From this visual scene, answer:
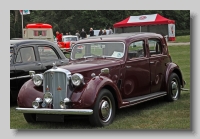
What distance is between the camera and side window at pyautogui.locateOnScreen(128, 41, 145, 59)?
750 centimetres

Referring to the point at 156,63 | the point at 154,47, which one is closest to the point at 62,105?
the point at 156,63

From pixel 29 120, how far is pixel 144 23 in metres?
9.45

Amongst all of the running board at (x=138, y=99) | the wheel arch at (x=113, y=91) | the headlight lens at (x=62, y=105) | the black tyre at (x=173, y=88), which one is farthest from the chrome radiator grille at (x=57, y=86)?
the black tyre at (x=173, y=88)

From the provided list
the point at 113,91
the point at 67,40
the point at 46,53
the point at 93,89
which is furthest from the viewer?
the point at 67,40

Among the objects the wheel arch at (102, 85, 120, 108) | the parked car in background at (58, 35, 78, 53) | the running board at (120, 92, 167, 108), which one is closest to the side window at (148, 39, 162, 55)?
the running board at (120, 92, 167, 108)

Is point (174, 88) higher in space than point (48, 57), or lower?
lower

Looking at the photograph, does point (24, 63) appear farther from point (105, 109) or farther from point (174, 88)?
point (174, 88)

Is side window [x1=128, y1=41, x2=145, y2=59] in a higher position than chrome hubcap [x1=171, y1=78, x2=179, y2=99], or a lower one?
higher

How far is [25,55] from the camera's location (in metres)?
8.61

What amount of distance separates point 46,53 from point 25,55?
692 mm

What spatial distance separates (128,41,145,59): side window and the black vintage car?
2.33m

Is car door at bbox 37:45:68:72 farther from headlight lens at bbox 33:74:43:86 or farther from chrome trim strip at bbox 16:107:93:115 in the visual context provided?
chrome trim strip at bbox 16:107:93:115

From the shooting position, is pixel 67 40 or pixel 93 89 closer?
pixel 93 89

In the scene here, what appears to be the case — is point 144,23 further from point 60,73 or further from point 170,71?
point 60,73
